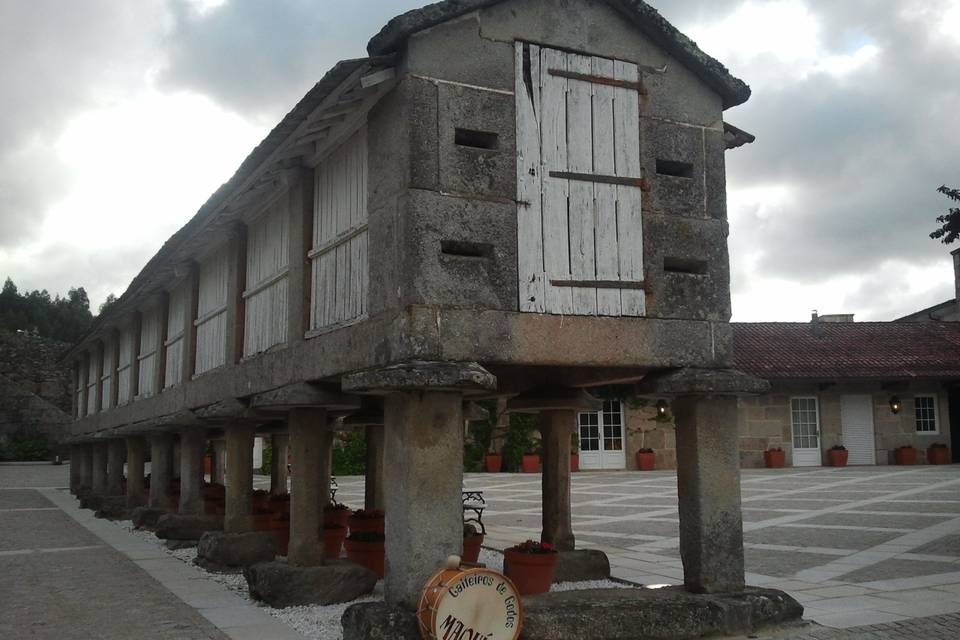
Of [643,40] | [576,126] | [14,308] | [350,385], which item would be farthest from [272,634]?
[14,308]

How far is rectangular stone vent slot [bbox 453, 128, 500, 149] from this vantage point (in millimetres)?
6109

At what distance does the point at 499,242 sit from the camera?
6027mm

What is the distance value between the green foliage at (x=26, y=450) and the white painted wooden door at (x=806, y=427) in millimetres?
27330

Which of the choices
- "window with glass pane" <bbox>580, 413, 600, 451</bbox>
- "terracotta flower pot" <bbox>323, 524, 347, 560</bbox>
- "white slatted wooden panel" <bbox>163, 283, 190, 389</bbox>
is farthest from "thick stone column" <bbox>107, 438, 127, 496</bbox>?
"window with glass pane" <bbox>580, 413, 600, 451</bbox>

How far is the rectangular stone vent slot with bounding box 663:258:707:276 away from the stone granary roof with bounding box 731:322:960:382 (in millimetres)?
17711

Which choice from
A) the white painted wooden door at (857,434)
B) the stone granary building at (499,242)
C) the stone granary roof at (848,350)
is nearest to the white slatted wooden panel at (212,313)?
the stone granary building at (499,242)

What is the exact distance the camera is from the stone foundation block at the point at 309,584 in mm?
7289

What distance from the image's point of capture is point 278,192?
870 centimetres

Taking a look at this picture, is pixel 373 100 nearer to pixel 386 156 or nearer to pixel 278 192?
pixel 386 156

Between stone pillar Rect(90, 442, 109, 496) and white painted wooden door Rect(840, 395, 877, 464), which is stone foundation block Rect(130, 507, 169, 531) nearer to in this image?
stone pillar Rect(90, 442, 109, 496)

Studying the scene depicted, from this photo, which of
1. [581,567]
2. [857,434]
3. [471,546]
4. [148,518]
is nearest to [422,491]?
[471,546]

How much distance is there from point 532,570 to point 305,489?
2189mm

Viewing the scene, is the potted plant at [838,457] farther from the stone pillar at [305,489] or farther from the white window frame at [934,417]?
the stone pillar at [305,489]

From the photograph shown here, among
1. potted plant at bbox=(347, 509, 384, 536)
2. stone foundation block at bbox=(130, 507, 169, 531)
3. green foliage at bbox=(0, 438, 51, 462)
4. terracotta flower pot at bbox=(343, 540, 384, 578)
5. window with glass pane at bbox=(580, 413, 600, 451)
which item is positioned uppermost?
window with glass pane at bbox=(580, 413, 600, 451)
